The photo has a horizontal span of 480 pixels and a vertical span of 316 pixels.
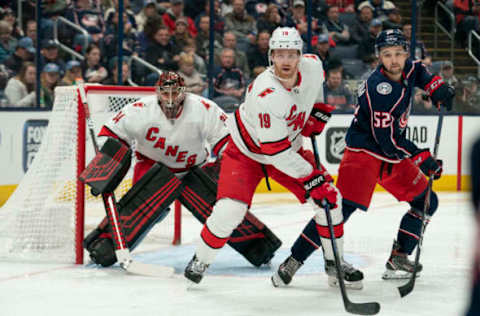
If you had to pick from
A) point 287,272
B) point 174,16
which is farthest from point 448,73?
point 287,272

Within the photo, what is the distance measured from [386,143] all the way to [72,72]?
4164mm

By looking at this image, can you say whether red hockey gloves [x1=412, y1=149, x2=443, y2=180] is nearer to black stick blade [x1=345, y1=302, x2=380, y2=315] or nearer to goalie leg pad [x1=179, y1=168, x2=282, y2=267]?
black stick blade [x1=345, y1=302, x2=380, y2=315]

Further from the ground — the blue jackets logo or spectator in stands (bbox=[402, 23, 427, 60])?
spectator in stands (bbox=[402, 23, 427, 60])

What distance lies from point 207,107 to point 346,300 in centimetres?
145

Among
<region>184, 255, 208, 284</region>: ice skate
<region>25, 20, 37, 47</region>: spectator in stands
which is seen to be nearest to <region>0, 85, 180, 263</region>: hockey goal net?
<region>184, 255, 208, 284</region>: ice skate

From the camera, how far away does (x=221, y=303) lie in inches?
122

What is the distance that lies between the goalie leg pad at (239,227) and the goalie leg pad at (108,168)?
0.38 metres

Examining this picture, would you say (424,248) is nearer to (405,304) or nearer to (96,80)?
(405,304)

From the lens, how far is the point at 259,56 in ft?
24.0

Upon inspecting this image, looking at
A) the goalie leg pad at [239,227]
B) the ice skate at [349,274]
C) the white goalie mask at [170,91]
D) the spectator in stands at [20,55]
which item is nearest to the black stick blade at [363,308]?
the ice skate at [349,274]

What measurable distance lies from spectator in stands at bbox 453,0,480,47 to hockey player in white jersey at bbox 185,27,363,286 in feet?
15.5

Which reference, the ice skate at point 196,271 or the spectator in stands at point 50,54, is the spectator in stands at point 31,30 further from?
the ice skate at point 196,271

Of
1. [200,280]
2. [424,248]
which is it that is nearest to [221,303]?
[200,280]

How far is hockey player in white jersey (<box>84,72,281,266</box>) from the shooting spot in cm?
382
